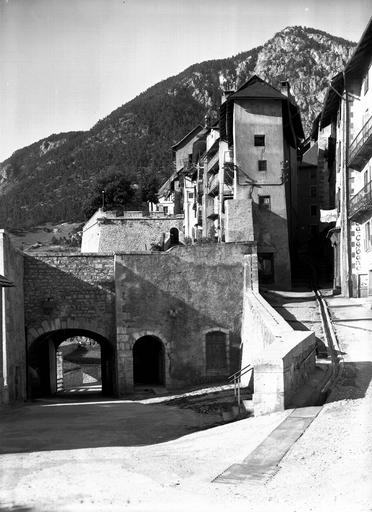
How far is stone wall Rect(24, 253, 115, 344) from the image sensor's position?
27.2 m

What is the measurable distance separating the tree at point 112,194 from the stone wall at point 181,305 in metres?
37.2

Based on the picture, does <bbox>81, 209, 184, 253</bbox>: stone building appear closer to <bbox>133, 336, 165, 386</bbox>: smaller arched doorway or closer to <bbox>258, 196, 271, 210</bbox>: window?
<bbox>258, 196, 271, 210</bbox>: window

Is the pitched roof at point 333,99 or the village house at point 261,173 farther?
the village house at point 261,173

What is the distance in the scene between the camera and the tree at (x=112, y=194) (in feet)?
215

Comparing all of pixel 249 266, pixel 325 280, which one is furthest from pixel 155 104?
pixel 249 266

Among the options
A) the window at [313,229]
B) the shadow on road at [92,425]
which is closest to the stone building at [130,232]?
the window at [313,229]

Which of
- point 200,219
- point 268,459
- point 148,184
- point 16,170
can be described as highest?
point 16,170

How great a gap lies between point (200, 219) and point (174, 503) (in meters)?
41.5

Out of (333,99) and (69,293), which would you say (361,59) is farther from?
(69,293)

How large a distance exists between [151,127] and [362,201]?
8139 cm

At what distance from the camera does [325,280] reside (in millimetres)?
36000

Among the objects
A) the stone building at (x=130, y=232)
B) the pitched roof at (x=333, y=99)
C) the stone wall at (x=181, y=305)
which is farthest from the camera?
the stone building at (x=130, y=232)

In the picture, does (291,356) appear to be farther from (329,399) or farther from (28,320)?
(28,320)

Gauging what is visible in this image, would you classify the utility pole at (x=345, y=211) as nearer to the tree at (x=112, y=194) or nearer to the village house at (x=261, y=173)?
the village house at (x=261, y=173)
